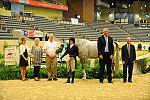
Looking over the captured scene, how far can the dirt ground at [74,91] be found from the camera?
11.0 m

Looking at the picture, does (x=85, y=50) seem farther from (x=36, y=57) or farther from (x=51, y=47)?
(x=36, y=57)

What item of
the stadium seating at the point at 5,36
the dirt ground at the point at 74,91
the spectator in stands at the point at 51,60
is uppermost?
the stadium seating at the point at 5,36

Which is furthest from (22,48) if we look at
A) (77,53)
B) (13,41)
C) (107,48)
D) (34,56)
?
(13,41)

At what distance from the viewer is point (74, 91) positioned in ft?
40.3

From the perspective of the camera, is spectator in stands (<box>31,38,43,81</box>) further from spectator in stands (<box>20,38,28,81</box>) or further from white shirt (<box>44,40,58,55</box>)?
white shirt (<box>44,40,58,55</box>)

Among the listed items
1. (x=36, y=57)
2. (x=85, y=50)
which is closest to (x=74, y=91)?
(x=85, y=50)

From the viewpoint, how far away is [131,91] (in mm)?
12336

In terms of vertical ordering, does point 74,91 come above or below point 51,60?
below

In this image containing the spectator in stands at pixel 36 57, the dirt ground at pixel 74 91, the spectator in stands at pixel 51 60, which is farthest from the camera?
the spectator in stands at pixel 36 57

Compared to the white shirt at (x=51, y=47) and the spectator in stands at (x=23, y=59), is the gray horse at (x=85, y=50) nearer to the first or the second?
the white shirt at (x=51, y=47)

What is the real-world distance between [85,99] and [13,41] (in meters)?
21.8

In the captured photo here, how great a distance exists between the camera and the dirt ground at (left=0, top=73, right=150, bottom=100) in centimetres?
1098

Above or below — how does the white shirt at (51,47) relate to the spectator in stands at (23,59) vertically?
above

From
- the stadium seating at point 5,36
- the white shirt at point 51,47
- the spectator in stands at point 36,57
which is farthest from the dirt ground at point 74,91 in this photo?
the stadium seating at point 5,36
